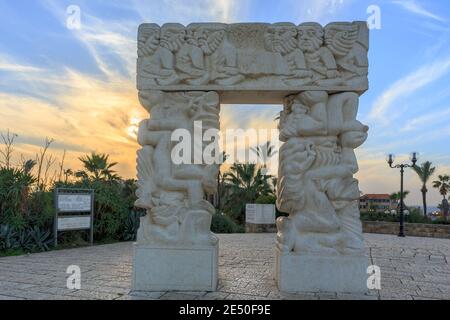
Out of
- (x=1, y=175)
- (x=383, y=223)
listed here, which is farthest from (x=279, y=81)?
(x=383, y=223)

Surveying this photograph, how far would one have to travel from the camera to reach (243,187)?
75.7 ft

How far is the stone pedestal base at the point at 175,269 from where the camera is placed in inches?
172

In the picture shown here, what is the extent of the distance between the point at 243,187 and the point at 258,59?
61.7 feet

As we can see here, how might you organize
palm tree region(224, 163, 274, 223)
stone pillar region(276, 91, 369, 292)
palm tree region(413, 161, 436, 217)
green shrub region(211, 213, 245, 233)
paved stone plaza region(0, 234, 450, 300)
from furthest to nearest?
palm tree region(413, 161, 436, 217)
palm tree region(224, 163, 274, 223)
green shrub region(211, 213, 245, 233)
stone pillar region(276, 91, 369, 292)
paved stone plaza region(0, 234, 450, 300)

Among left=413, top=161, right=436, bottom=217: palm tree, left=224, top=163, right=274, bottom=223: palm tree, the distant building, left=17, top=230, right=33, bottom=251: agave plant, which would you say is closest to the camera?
left=17, top=230, right=33, bottom=251: agave plant

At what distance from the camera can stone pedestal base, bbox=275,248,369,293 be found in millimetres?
4328

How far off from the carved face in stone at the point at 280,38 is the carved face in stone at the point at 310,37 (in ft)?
0.28

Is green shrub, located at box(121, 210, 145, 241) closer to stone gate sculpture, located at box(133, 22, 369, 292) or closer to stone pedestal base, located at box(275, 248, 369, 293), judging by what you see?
stone gate sculpture, located at box(133, 22, 369, 292)

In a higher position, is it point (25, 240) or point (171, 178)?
point (171, 178)

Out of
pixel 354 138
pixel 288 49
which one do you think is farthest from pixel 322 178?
pixel 288 49

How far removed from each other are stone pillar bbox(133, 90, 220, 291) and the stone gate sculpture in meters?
0.01

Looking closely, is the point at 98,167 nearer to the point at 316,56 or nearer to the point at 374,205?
the point at 316,56

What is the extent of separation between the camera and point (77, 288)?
451 centimetres

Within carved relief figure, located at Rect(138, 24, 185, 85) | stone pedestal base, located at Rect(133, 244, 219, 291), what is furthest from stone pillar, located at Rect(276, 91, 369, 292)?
carved relief figure, located at Rect(138, 24, 185, 85)
